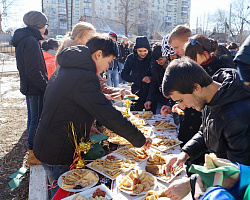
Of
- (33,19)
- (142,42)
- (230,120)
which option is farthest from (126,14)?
(230,120)

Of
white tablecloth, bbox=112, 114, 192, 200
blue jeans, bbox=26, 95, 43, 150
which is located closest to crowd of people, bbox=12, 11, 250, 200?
white tablecloth, bbox=112, 114, 192, 200

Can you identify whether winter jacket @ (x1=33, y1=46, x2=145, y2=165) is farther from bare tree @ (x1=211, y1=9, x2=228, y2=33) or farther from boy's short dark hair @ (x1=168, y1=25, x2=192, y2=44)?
bare tree @ (x1=211, y1=9, x2=228, y2=33)

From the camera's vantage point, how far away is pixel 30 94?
3.39 metres

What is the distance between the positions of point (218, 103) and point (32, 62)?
8.73ft

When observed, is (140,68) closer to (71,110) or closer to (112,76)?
(71,110)

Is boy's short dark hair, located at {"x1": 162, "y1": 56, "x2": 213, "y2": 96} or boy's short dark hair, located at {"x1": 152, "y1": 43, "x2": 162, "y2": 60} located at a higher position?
boy's short dark hair, located at {"x1": 152, "y1": 43, "x2": 162, "y2": 60}

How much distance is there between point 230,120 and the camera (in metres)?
1.34

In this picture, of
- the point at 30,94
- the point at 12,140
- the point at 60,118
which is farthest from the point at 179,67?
the point at 12,140

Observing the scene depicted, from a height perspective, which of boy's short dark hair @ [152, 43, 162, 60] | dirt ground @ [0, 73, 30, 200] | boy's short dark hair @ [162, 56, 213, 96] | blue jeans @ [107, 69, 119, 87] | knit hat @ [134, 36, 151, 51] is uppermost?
knit hat @ [134, 36, 151, 51]

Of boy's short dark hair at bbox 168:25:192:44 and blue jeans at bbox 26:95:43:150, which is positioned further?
blue jeans at bbox 26:95:43:150

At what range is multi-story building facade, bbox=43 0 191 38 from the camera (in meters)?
45.1

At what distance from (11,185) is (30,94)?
1.30 meters

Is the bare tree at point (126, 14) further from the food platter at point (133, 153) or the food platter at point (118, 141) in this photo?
the food platter at point (133, 153)

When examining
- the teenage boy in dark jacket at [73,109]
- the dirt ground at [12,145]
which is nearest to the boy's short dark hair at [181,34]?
the teenage boy in dark jacket at [73,109]
